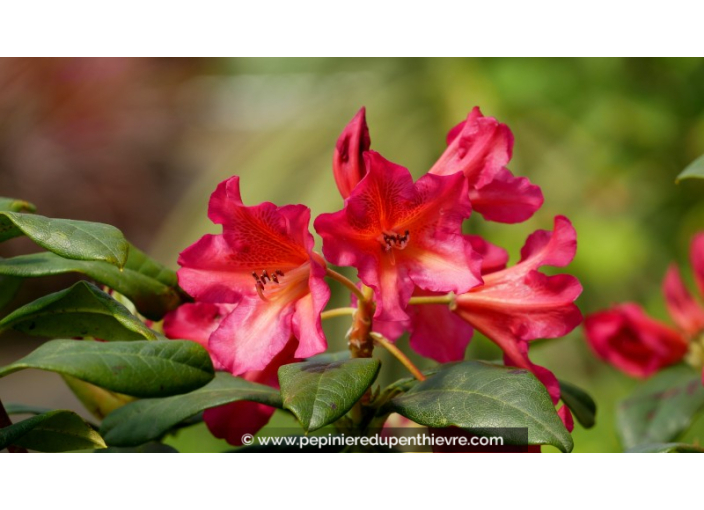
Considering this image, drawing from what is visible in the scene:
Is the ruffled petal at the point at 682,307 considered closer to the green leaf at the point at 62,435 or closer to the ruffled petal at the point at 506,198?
the ruffled petal at the point at 506,198

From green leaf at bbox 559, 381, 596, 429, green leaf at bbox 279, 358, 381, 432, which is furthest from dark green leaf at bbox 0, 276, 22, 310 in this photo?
green leaf at bbox 559, 381, 596, 429

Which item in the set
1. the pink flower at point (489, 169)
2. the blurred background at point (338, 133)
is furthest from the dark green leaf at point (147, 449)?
the blurred background at point (338, 133)

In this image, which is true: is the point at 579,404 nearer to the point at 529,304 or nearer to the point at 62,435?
the point at 529,304

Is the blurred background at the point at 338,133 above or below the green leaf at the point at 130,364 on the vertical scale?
above

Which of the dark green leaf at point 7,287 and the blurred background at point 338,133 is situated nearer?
the dark green leaf at point 7,287

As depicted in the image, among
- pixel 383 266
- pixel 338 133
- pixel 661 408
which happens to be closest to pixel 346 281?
pixel 383 266

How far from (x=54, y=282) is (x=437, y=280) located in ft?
4.96

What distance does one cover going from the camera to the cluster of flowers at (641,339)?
0.75m

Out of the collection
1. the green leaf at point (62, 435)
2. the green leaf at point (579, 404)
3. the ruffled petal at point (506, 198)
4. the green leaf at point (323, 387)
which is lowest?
the green leaf at point (579, 404)

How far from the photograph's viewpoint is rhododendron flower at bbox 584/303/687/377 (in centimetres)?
75

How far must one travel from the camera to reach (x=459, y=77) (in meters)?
2.24

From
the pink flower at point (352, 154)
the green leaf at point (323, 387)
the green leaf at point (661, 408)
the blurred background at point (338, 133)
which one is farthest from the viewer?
the blurred background at point (338, 133)

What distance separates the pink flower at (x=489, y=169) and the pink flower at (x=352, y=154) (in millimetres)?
49

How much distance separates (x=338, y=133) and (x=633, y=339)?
1.58m
